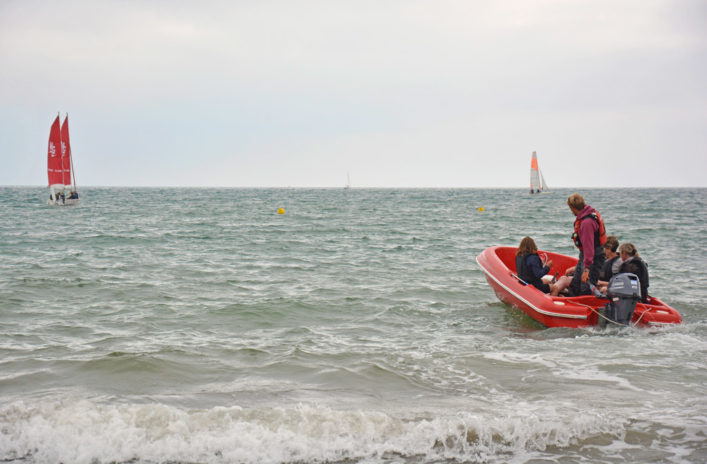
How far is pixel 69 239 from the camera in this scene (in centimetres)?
1845

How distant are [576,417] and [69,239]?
17632mm

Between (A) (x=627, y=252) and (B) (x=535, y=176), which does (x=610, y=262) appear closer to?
(A) (x=627, y=252)

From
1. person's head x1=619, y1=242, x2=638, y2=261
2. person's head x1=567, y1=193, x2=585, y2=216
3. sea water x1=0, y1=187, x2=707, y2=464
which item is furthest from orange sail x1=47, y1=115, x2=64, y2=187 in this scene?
person's head x1=619, y1=242, x2=638, y2=261

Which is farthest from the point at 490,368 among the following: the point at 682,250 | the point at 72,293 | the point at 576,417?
the point at 682,250

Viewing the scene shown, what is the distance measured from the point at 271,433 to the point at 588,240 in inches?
198

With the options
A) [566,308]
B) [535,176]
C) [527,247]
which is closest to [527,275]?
[527,247]

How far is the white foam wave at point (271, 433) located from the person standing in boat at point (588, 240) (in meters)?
3.44

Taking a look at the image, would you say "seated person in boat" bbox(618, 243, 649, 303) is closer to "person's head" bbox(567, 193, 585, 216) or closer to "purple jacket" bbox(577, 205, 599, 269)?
"purple jacket" bbox(577, 205, 599, 269)

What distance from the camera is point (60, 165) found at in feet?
132

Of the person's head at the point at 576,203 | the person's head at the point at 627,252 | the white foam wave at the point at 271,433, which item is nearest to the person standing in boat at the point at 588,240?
the person's head at the point at 576,203

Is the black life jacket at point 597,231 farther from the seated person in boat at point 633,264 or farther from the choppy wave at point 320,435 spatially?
the choppy wave at point 320,435

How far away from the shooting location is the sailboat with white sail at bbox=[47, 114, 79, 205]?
39.1 metres

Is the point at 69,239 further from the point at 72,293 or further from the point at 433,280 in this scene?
the point at 433,280

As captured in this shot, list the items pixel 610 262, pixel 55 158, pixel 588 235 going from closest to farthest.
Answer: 1. pixel 588 235
2. pixel 610 262
3. pixel 55 158
